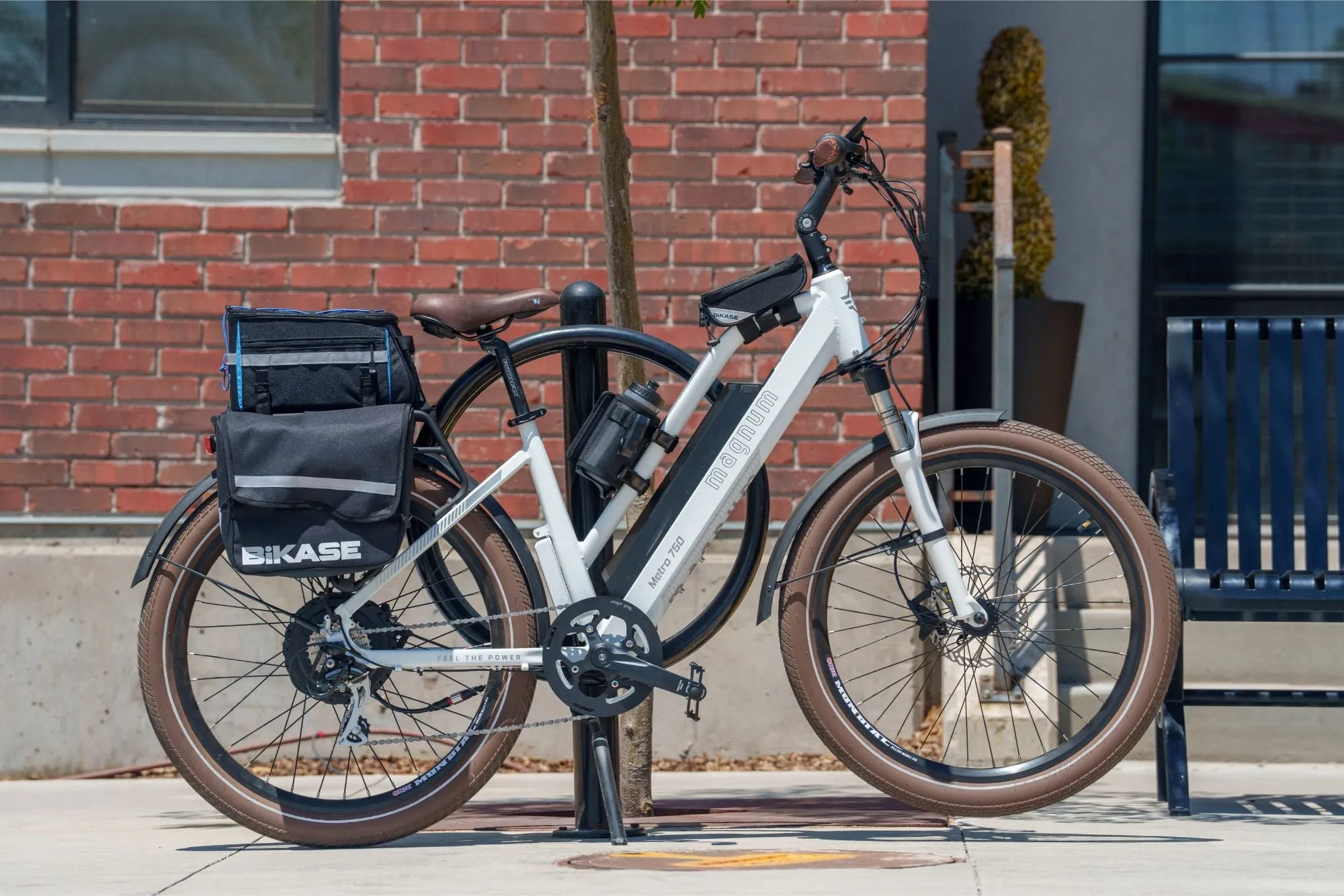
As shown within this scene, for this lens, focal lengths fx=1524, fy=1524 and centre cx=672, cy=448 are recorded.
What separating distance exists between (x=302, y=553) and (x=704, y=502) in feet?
2.92

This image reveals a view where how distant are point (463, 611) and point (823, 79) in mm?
2527

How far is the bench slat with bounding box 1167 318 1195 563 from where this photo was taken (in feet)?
13.4

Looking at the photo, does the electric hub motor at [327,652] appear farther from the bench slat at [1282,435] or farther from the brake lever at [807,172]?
the bench slat at [1282,435]

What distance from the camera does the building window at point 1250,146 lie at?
6117mm

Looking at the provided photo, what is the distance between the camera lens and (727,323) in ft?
11.2

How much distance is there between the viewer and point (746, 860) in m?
3.30

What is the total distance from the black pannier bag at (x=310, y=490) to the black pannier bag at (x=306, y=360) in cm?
5

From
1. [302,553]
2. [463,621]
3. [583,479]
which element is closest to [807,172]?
[583,479]

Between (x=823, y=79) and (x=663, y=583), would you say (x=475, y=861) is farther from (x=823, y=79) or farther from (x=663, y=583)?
(x=823, y=79)

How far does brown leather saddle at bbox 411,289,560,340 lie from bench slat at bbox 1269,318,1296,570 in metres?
2.03

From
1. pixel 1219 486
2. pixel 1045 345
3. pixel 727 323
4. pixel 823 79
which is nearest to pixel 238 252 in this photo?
pixel 823 79

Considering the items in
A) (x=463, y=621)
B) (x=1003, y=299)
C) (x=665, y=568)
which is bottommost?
(x=463, y=621)

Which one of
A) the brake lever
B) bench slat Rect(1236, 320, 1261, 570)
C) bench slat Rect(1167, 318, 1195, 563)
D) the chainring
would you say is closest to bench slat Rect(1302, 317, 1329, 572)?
bench slat Rect(1236, 320, 1261, 570)

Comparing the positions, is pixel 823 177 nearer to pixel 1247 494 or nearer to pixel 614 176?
pixel 614 176
